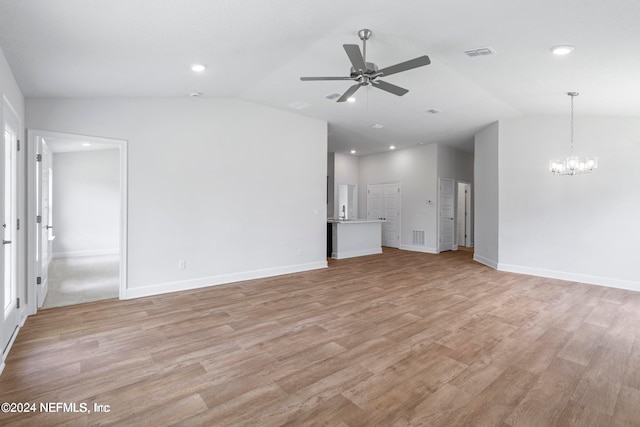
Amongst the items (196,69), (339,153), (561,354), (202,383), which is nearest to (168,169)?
(196,69)

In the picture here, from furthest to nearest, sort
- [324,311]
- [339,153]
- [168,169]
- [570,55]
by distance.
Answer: [339,153], [168,169], [324,311], [570,55]

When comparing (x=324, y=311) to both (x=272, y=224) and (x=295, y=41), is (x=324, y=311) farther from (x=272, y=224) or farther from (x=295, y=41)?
(x=295, y=41)

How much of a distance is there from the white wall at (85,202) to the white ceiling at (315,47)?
4.99 m

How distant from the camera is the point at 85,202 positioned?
8008 mm

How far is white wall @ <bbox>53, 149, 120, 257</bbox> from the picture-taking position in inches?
304

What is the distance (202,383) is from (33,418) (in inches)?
37.3

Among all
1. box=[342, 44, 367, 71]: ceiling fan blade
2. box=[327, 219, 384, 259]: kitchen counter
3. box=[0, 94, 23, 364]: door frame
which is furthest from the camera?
box=[327, 219, 384, 259]: kitchen counter

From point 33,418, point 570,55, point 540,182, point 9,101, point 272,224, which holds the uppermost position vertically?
point 570,55

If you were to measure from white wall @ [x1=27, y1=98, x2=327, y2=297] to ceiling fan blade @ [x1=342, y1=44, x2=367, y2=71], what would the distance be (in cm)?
281

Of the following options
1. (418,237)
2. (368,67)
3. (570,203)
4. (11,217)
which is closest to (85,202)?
(11,217)

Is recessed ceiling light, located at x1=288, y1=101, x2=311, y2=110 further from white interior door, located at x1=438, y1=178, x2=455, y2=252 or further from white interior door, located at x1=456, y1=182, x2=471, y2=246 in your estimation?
white interior door, located at x1=456, y1=182, x2=471, y2=246

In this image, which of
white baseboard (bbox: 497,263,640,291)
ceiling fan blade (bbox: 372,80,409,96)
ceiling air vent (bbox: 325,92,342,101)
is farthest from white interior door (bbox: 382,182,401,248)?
ceiling fan blade (bbox: 372,80,409,96)

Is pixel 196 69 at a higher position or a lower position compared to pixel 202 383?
higher

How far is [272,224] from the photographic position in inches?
226
